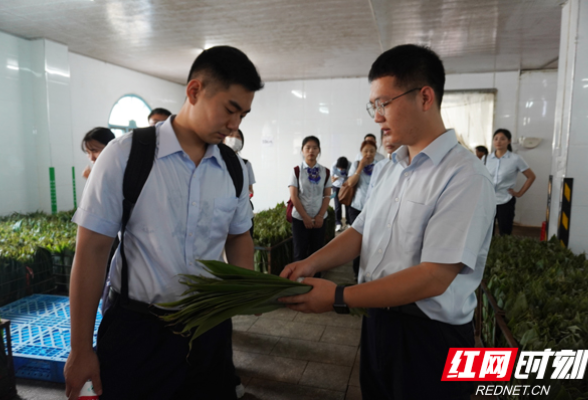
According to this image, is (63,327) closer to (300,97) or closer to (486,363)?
(486,363)

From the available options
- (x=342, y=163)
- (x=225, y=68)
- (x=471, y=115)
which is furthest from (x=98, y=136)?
(x=471, y=115)

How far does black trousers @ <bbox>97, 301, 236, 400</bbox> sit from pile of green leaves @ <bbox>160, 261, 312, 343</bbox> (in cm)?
9

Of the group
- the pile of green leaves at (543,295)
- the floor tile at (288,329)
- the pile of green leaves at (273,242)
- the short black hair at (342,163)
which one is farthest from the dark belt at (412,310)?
the short black hair at (342,163)

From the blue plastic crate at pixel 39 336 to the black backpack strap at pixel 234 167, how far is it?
77.1 inches

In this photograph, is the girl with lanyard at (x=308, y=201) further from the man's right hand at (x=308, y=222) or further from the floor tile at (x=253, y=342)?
the floor tile at (x=253, y=342)

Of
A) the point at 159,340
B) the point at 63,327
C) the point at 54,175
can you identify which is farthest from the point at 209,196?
the point at 54,175

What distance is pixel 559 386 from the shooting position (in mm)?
1455

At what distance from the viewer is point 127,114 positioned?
26.8 ft

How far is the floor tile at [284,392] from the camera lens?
99.0 inches

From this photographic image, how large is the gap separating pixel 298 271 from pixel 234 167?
48 cm

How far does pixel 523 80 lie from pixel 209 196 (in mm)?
8701

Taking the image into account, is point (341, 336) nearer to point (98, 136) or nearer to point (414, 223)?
point (414, 223)

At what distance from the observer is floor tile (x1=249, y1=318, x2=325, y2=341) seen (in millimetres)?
3389

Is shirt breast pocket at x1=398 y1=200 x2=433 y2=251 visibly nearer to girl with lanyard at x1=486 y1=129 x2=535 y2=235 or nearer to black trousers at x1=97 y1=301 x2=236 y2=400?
black trousers at x1=97 y1=301 x2=236 y2=400
